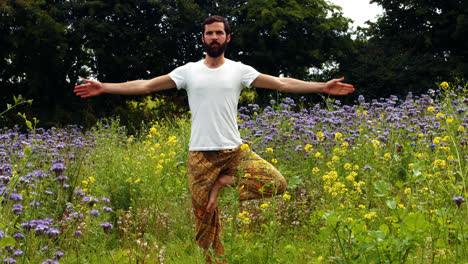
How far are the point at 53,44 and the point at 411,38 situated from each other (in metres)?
13.6

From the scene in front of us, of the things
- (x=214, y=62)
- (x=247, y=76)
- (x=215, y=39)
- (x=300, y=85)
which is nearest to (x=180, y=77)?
(x=214, y=62)

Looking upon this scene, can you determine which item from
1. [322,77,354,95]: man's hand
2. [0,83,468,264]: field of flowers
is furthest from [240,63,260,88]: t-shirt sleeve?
[0,83,468,264]: field of flowers

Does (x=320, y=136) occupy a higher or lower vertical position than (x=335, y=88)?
lower

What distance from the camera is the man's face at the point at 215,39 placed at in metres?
3.56

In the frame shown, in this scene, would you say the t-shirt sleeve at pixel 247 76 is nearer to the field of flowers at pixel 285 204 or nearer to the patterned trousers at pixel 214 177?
the patterned trousers at pixel 214 177

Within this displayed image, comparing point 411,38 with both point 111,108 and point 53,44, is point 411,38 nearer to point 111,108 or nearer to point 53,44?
point 111,108

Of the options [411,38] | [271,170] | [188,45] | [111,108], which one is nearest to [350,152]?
[271,170]

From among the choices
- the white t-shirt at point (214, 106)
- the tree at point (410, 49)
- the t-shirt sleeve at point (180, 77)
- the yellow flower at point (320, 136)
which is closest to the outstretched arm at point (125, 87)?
Result: the t-shirt sleeve at point (180, 77)

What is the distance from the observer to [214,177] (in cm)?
350

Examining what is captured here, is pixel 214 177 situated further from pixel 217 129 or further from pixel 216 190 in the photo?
pixel 217 129

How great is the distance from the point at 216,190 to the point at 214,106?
641 mm

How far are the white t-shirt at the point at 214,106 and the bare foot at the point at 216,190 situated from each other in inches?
10.3

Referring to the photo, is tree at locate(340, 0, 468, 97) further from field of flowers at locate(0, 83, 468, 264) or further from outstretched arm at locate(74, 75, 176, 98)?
outstretched arm at locate(74, 75, 176, 98)

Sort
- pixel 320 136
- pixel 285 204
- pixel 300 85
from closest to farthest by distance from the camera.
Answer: pixel 300 85 → pixel 285 204 → pixel 320 136
